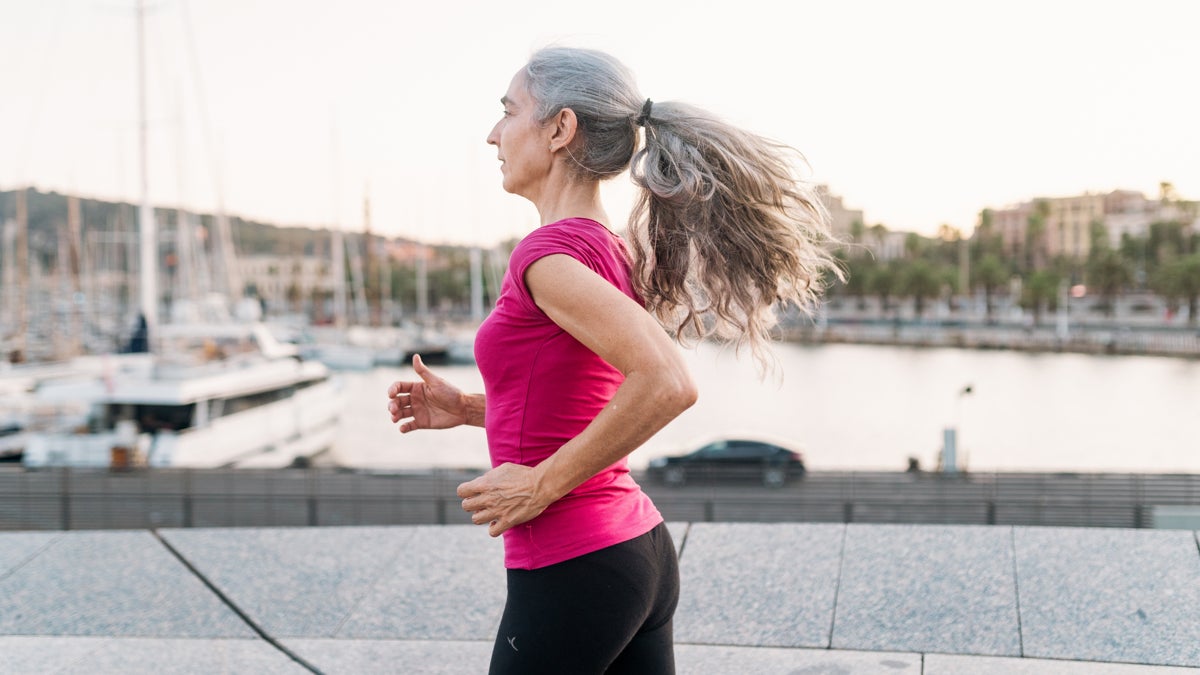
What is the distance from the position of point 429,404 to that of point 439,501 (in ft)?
14.6

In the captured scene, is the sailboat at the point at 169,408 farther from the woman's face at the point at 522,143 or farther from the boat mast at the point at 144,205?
the woman's face at the point at 522,143

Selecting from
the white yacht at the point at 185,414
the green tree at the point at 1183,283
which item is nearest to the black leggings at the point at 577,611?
the white yacht at the point at 185,414

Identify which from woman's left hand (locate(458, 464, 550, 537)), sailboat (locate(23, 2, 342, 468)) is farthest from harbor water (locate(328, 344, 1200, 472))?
woman's left hand (locate(458, 464, 550, 537))

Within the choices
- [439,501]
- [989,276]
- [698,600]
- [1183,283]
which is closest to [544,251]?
[698,600]

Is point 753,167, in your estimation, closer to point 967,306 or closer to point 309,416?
point 309,416

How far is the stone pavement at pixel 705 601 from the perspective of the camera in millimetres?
3613

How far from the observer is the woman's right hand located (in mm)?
2156

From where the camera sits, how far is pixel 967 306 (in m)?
117

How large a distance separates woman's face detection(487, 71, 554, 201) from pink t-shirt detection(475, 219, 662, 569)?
5.2 inches

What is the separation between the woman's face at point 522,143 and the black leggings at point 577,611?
1.94 ft

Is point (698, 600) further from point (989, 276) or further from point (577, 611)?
point (989, 276)

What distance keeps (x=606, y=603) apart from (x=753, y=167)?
72cm

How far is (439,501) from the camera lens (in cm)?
650

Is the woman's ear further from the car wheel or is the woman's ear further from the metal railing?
the car wheel
